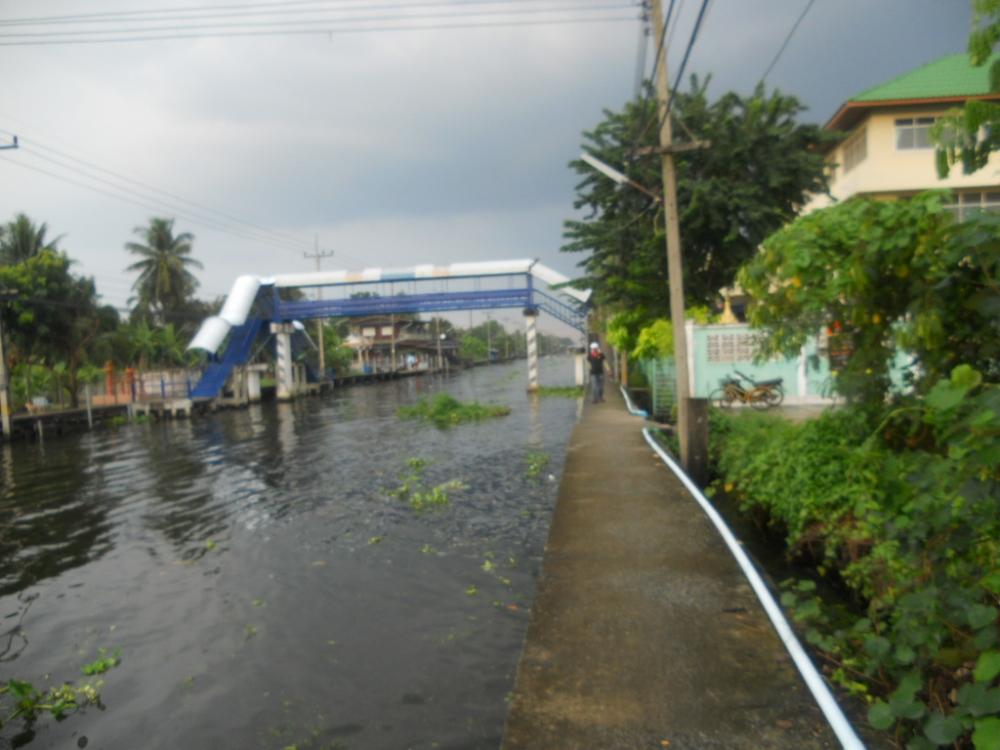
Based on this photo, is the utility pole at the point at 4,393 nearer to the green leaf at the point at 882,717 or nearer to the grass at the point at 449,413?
the grass at the point at 449,413

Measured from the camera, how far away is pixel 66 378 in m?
33.9

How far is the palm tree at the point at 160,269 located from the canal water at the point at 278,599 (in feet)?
113

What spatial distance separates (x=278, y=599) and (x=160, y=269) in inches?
1783

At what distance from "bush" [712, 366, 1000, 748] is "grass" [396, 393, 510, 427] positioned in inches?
655

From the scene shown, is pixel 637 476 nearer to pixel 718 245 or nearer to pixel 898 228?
pixel 898 228

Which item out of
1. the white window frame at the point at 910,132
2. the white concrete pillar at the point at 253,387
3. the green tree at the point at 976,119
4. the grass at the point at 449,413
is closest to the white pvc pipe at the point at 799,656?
the green tree at the point at 976,119

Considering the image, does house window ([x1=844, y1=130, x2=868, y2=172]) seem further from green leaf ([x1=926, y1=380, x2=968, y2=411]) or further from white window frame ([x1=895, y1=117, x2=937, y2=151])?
green leaf ([x1=926, y1=380, x2=968, y2=411])

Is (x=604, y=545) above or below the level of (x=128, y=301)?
below

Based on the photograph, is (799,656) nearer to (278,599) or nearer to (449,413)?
(278,599)

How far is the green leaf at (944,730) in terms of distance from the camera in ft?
7.80

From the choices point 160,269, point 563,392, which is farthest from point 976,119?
point 160,269

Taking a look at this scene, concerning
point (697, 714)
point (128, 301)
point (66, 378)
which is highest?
point (128, 301)

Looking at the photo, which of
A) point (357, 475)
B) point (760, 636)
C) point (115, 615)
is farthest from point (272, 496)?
point (760, 636)

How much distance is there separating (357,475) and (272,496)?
6.33 feet
